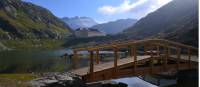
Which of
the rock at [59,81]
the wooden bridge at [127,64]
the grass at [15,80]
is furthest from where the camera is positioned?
the wooden bridge at [127,64]

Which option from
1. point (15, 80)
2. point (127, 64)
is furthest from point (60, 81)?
point (127, 64)

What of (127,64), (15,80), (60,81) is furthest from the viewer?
(127,64)

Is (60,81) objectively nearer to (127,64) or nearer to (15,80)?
(15,80)

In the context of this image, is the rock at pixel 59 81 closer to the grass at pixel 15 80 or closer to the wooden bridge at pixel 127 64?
the grass at pixel 15 80

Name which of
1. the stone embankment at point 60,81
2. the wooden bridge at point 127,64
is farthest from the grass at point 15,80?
the wooden bridge at point 127,64

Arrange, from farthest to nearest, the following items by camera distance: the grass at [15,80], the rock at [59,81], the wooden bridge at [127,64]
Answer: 1. the wooden bridge at [127,64]
2. the rock at [59,81]
3. the grass at [15,80]

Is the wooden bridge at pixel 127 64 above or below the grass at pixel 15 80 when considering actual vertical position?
above

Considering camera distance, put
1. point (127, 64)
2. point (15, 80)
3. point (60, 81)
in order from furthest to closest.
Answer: point (127, 64) < point (15, 80) < point (60, 81)

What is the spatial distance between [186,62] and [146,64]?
14.1 ft

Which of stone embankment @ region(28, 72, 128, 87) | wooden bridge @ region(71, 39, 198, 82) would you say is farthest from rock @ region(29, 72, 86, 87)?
wooden bridge @ region(71, 39, 198, 82)

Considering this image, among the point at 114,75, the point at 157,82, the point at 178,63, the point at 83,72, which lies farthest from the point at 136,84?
the point at 83,72

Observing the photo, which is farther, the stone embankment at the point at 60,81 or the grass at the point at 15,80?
the stone embankment at the point at 60,81

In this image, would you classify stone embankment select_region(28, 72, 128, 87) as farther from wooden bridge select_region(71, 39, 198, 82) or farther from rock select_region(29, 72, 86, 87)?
wooden bridge select_region(71, 39, 198, 82)

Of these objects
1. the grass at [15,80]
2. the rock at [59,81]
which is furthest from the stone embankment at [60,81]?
the grass at [15,80]
